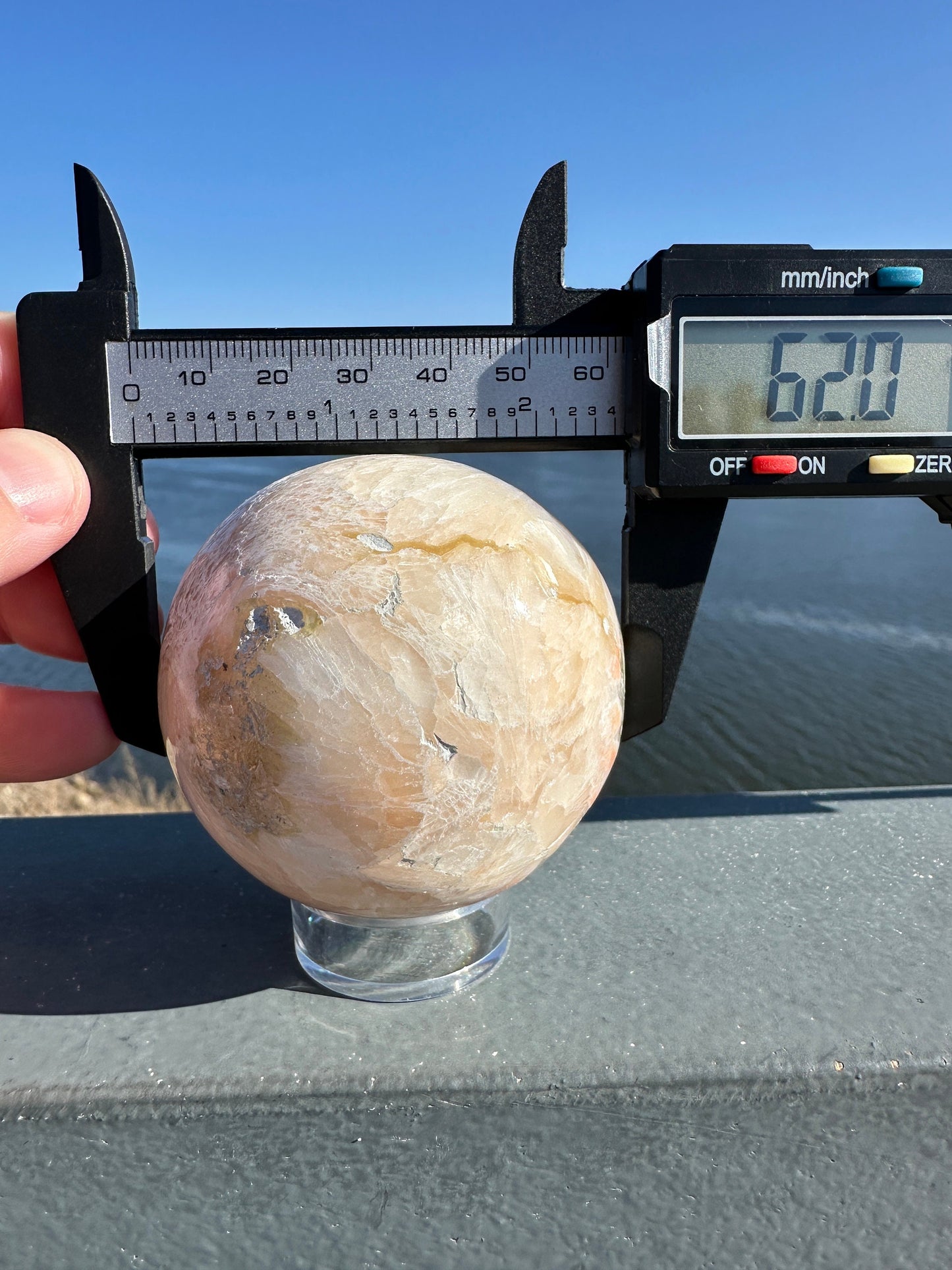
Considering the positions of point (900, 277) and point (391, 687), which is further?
point (900, 277)

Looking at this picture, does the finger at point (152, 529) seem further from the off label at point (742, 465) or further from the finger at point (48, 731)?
the off label at point (742, 465)

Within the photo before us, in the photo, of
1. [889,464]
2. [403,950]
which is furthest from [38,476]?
[889,464]

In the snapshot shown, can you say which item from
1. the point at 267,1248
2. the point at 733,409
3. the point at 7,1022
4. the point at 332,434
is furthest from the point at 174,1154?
the point at 733,409

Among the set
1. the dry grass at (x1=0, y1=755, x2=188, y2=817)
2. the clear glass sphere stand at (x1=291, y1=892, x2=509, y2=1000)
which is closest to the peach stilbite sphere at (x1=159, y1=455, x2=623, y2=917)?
the clear glass sphere stand at (x1=291, y1=892, x2=509, y2=1000)

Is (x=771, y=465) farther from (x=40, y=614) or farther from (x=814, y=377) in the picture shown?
(x=40, y=614)

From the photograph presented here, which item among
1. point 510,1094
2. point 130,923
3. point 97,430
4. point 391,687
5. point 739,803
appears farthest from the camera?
point 739,803

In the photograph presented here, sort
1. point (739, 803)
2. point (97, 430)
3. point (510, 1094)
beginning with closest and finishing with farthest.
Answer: point (510, 1094)
point (97, 430)
point (739, 803)

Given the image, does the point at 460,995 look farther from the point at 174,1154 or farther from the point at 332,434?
the point at 332,434
